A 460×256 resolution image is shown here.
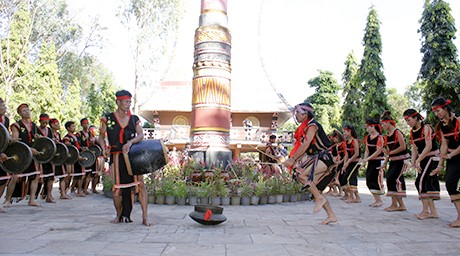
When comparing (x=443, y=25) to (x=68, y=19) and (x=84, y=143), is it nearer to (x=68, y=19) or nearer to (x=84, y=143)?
(x=84, y=143)

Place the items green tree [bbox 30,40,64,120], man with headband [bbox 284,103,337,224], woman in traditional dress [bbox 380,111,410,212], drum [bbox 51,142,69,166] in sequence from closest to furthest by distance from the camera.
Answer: man with headband [bbox 284,103,337,224] < woman in traditional dress [bbox 380,111,410,212] < drum [bbox 51,142,69,166] < green tree [bbox 30,40,64,120]

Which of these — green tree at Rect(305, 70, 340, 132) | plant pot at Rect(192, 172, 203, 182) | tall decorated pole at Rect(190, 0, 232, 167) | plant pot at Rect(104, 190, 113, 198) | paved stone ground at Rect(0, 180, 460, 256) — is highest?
green tree at Rect(305, 70, 340, 132)

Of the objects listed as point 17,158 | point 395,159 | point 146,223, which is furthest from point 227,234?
point 395,159

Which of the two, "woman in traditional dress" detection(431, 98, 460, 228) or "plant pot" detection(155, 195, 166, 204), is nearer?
"woman in traditional dress" detection(431, 98, 460, 228)

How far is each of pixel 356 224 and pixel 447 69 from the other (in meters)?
19.1

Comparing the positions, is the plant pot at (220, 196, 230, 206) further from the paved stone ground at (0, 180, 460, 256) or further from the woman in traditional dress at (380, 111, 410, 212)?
the woman in traditional dress at (380, 111, 410, 212)

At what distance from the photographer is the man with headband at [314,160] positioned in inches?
230

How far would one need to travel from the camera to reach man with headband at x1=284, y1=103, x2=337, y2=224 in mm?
5848

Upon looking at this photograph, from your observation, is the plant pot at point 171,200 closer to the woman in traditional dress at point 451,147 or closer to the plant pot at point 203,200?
the plant pot at point 203,200

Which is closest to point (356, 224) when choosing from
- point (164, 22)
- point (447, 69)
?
point (447, 69)

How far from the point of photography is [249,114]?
2844 cm

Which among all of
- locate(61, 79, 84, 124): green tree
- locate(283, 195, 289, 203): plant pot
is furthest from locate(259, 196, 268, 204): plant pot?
locate(61, 79, 84, 124): green tree

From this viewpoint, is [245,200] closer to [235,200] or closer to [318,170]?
[235,200]

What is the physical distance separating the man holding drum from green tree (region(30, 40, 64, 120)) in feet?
63.9
